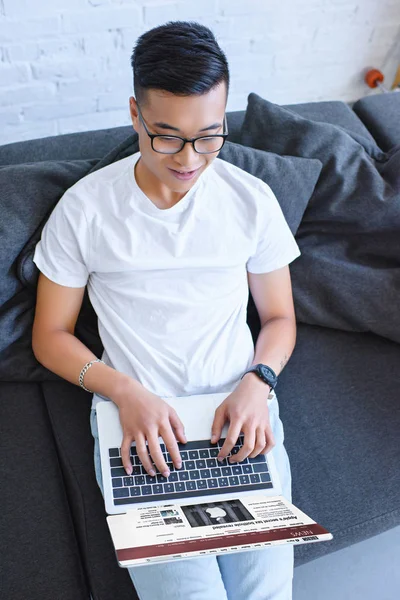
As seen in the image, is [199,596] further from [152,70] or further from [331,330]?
[152,70]

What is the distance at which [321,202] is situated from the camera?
5.41 ft

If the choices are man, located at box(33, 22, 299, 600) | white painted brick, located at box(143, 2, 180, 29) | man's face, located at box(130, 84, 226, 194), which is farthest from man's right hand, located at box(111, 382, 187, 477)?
white painted brick, located at box(143, 2, 180, 29)

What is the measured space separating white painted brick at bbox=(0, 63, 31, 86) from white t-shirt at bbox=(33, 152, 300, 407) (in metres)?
1.02

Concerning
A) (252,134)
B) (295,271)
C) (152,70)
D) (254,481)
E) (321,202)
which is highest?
(152,70)

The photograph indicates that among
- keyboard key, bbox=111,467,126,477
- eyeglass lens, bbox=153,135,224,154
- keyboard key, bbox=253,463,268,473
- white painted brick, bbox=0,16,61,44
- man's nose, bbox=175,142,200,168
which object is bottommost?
keyboard key, bbox=253,463,268,473

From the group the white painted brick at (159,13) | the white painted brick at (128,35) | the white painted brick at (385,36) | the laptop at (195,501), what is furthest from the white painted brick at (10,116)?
the white painted brick at (385,36)

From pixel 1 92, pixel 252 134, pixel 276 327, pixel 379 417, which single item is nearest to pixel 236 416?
pixel 276 327

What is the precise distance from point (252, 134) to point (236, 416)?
2.64ft

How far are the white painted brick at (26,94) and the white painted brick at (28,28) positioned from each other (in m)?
0.18

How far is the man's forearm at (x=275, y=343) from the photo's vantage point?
1.44 meters

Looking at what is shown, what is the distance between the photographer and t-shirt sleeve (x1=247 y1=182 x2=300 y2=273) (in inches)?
55.4

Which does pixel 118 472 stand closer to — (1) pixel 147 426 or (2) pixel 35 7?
(1) pixel 147 426

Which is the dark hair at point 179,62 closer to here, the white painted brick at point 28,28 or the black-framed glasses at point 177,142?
the black-framed glasses at point 177,142

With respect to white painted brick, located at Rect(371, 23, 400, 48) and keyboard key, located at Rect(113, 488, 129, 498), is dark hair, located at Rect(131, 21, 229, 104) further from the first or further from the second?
white painted brick, located at Rect(371, 23, 400, 48)
